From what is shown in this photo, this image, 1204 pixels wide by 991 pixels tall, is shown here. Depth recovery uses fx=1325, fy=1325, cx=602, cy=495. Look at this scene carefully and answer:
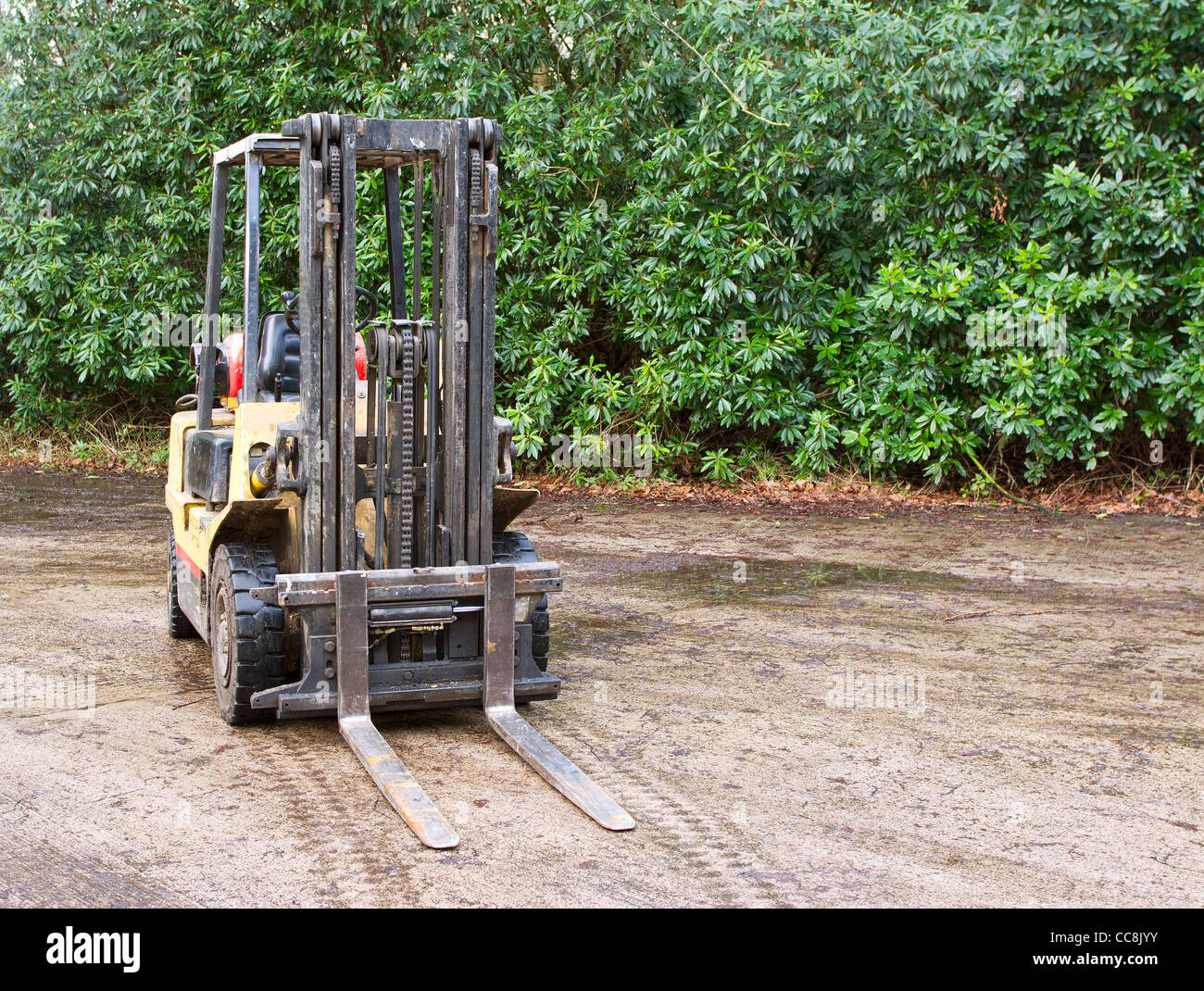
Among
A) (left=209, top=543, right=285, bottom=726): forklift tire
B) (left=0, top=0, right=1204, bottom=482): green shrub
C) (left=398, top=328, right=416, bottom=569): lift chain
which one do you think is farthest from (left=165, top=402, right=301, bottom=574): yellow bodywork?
(left=0, top=0, right=1204, bottom=482): green shrub

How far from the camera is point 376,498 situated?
226 inches

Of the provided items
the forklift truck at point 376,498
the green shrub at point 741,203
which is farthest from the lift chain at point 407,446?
the green shrub at point 741,203

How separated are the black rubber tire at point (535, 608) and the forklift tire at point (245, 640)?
104cm

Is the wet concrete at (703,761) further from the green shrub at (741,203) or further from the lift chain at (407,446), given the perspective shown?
the green shrub at (741,203)

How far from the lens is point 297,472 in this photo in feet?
18.4

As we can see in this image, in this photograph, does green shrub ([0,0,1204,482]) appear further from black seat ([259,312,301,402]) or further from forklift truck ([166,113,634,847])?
forklift truck ([166,113,634,847])

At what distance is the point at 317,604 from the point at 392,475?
70 cm

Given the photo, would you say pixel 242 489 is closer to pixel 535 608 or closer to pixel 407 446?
pixel 407 446

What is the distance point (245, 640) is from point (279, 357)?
5.24 feet

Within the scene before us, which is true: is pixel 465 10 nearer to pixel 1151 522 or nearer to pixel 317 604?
pixel 1151 522

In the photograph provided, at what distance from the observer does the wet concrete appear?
4.13 metres

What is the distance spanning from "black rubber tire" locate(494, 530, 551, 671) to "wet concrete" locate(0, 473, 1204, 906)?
0.90 ft

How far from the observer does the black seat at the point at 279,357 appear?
6.46m

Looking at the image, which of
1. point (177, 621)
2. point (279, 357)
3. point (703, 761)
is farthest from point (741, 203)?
point (703, 761)
